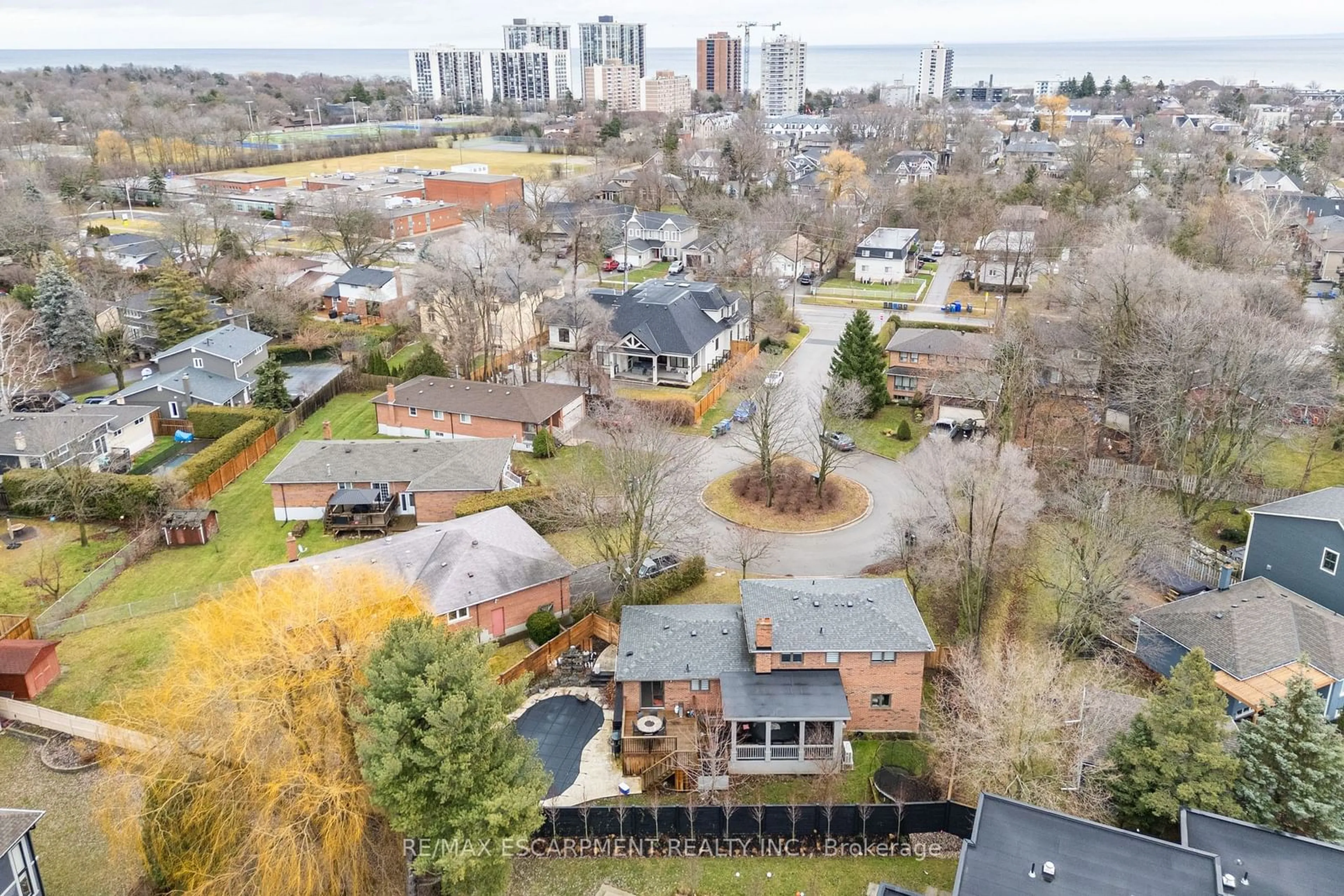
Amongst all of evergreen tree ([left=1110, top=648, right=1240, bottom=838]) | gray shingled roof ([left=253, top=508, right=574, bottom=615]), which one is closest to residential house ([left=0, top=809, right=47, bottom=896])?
gray shingled roof ([left=253, top=508, right=574, bottom=615])

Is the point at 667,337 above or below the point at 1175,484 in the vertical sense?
above

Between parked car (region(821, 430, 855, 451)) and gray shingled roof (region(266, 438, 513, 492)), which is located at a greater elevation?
gray shingled roof (region(266, 438, 513, 492))

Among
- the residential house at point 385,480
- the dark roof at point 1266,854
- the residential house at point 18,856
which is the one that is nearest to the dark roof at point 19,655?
the residential house at point 18,856

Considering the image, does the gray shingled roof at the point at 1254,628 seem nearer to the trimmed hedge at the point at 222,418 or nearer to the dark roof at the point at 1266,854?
the dark roof at the point at 1266,854

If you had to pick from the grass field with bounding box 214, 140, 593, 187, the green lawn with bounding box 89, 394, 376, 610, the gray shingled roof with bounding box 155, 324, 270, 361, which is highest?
the grass field with bounding box 214, 140, 593, 187

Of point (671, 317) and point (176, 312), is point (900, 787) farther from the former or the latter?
point (176, 312)

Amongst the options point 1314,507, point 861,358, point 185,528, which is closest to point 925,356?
point 861,358

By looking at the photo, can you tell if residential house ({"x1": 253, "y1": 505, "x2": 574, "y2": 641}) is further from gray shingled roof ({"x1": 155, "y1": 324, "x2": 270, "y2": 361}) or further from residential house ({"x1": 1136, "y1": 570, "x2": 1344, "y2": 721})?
gray shingled roof ({"x1": 155, "y1": 324, "x2": 270, "y2": 361})
